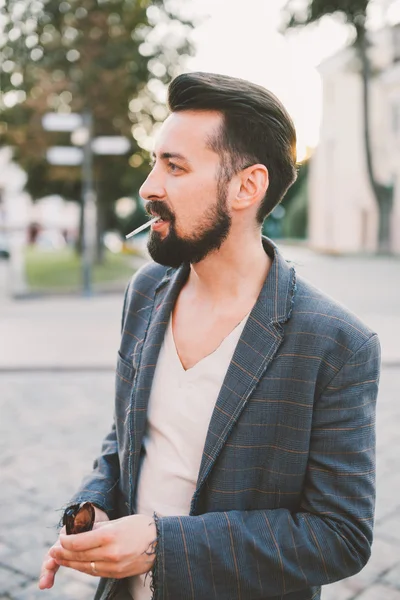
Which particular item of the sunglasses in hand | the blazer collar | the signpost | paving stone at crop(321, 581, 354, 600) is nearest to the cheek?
the blazer collar

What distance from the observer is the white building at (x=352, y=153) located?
35156 mm

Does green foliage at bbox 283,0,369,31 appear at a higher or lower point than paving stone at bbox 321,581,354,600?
higher

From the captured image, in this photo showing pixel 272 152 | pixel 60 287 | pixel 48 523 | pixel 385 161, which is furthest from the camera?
pixel 385 161

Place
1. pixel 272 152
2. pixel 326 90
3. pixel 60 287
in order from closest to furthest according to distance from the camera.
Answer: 1. pixel 272 152
2. pixel 60 287
3. pixel 326 90

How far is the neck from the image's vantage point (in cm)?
181

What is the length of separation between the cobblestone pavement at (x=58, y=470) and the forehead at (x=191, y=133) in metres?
1.61

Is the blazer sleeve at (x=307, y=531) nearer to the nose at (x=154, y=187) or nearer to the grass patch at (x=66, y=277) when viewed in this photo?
the nose at (x=154, y=187)

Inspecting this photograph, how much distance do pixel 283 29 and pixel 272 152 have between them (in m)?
29.4

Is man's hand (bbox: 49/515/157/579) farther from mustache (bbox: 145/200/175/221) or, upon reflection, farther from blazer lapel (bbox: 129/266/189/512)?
mustache (bbox: 145/200/175/221)

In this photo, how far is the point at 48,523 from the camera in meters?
4.16

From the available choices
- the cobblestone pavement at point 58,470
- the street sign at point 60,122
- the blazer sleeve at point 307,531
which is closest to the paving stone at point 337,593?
the cobblestone pavement at point 58,470

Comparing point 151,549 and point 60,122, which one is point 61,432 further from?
point 60,122

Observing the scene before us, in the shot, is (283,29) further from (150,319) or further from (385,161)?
(150,319)

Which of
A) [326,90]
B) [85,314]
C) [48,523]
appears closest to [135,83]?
[85,314]
